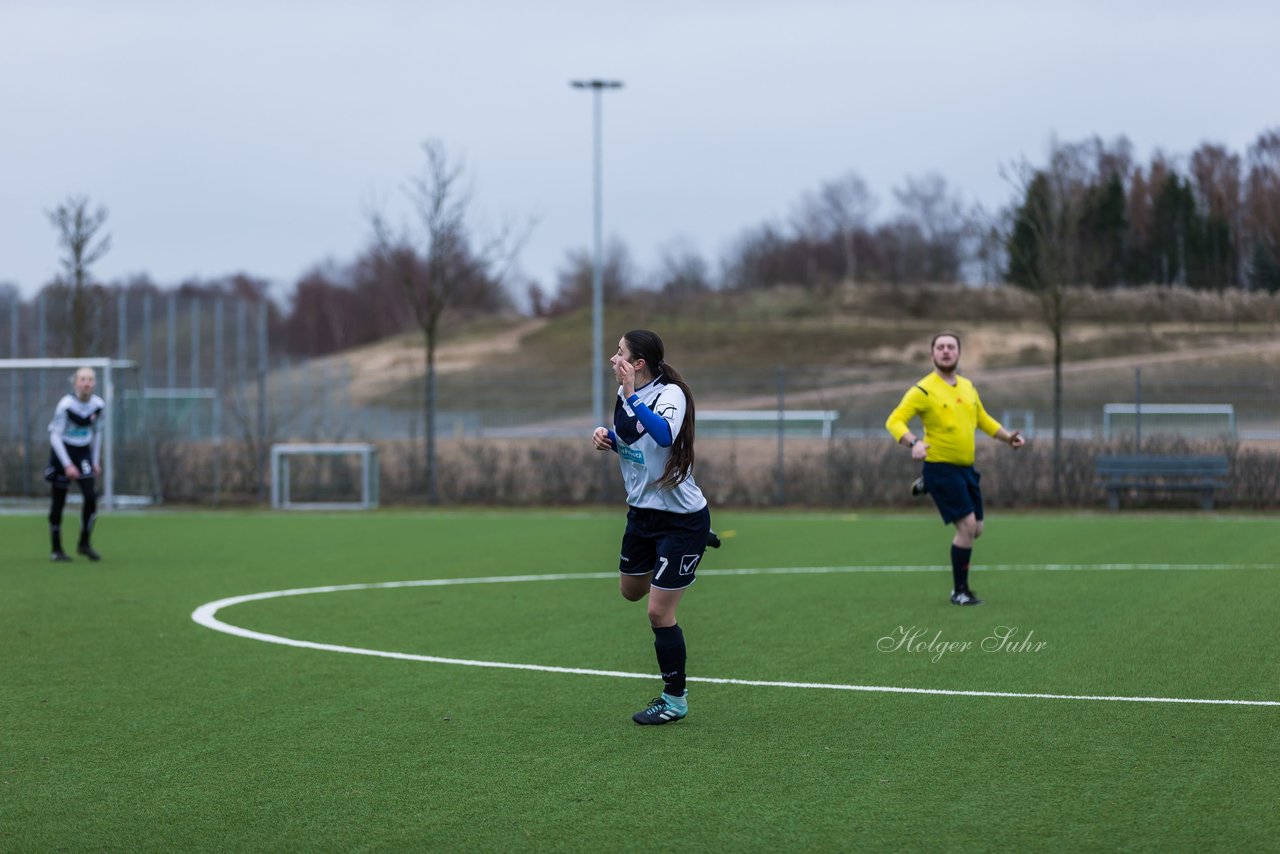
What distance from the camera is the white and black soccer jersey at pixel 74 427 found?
598 inches

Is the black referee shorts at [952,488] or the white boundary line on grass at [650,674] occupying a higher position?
the black referee shorts at [952,488]

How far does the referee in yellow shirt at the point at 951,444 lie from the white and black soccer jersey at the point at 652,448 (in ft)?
15.0

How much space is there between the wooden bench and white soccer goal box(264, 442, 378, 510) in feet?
36.9

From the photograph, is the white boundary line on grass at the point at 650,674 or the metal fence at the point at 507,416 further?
the metal fence at the point at 507,416

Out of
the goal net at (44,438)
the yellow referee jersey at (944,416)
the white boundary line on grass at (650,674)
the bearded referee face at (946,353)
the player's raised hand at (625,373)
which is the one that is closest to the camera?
the player's raised hand at (625,373)

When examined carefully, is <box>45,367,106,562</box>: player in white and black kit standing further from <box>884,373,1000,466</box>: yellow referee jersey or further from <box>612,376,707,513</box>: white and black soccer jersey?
<box>612,376,707,513</box>: white and black soccer jersey

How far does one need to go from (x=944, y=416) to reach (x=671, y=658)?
490 cm

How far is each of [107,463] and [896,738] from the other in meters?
19.1

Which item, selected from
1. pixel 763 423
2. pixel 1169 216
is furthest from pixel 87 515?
pixel 763 423

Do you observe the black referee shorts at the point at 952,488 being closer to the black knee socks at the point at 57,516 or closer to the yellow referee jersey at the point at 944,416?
the yellow referee jersey at the point at 944,416

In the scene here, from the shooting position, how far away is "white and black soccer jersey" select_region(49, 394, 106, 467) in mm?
15180

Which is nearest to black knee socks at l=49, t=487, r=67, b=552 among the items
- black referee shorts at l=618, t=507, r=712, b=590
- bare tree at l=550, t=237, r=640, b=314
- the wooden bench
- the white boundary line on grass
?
the white boundary line on grass

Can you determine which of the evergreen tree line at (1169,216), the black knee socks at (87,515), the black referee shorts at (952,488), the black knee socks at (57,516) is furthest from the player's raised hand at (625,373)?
the evergreen tree line at (1169,216)

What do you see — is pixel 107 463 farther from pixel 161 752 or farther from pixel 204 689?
pixel 161 752
